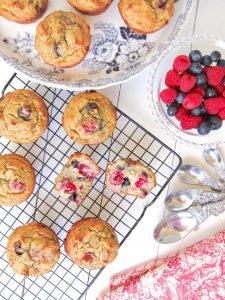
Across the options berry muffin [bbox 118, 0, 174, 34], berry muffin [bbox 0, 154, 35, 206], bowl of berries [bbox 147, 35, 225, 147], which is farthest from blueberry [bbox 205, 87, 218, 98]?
berry muffin [bbox 0, 154, 35, 206]

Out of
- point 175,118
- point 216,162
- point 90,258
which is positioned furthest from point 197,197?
point 90,258

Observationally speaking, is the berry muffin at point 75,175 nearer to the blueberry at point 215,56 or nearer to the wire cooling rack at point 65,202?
the wire cooling rack at point 65,202

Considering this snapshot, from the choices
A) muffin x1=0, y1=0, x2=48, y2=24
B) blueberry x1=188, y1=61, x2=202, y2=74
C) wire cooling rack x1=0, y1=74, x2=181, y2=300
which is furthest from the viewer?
wire cooling rack x1=0, y1=74, x2=181, y2=300

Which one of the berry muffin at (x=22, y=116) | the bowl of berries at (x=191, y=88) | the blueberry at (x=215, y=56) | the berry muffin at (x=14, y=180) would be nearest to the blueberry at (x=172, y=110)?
the bowl of berries at (x=191, y=88)

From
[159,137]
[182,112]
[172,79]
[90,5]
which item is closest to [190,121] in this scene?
[182,112]

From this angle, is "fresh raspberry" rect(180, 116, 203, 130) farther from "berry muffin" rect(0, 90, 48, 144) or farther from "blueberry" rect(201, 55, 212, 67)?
"berry muffin" rect(0, 90, 48, 144)

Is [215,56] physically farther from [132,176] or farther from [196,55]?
[132,176]
